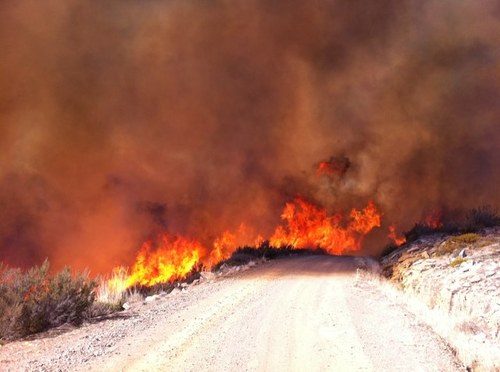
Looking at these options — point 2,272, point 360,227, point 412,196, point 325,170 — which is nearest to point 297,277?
point 2,272

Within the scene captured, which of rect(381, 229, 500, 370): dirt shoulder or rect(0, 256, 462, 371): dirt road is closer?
rect(0, 256, 462, 371): dirt road

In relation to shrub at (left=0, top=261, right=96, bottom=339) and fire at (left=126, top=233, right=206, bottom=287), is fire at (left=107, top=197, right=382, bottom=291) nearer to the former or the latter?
fire at (left=126, top=233, right=206, bottom=287)

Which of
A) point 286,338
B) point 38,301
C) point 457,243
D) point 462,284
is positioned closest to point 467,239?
point 457,243

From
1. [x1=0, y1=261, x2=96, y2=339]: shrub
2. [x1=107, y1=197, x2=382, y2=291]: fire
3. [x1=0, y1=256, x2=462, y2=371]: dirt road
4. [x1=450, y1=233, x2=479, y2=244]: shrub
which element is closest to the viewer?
[x1=0, y1=256, x2=462, y2=371]: dirt road

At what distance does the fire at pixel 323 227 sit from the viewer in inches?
1216

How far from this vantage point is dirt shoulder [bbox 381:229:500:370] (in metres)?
6.78

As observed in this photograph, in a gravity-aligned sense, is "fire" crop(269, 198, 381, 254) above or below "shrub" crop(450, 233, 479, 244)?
above

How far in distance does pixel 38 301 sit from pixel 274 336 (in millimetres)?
4553

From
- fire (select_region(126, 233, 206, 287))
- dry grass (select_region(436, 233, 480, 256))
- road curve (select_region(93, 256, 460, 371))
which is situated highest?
fire (select_region(126, 233, 206, 287))

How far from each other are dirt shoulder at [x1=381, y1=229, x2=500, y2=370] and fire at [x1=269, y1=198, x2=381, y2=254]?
13.3m

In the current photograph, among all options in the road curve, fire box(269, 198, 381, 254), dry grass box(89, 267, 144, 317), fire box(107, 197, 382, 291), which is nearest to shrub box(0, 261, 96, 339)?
dry grass box(89, 267, 144, 317)

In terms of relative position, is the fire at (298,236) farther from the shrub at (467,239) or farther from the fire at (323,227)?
the shrub at (467,239)

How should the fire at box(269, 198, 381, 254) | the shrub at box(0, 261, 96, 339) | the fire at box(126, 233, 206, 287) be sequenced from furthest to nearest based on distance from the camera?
the fire at box(269, 198, 381, 254)
the fire at box(126, 233, 206, 287)
the shrub at box(0, 261, 96, 339)

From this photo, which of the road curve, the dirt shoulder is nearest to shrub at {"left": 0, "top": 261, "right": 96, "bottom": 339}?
the road curve
